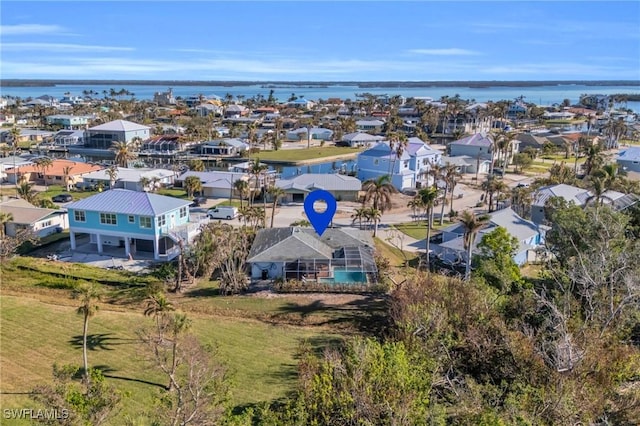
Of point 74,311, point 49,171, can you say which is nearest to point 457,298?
point 74,311

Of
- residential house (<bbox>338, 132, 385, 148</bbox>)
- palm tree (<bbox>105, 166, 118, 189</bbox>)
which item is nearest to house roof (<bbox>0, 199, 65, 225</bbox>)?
palm tree (<bbox>105, 166, 118, 189</bbox>)

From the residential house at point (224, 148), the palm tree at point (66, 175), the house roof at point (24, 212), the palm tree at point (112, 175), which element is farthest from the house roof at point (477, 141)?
the house roof at point (24, 212)

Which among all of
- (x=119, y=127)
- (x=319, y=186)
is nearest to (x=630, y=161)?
(x=319, y=186)

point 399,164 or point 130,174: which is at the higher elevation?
point 399,164

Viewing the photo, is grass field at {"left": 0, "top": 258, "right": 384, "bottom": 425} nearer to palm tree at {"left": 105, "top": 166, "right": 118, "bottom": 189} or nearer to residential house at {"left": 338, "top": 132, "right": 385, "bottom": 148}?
palm tree at {"left": 105, "top": 166, "right": 118, "bottom": 189}

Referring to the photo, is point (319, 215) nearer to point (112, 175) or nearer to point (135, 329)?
point (135, 329)

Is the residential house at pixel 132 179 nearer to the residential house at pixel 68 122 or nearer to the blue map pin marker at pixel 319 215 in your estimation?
the blue map pin marker at pixel 319 215

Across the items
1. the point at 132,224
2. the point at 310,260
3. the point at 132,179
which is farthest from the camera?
the point at 132,179
